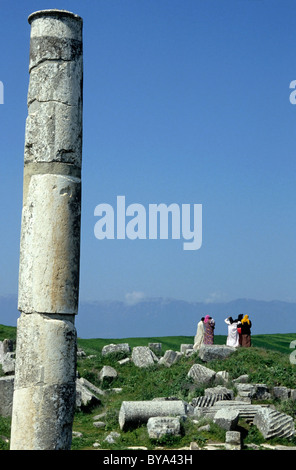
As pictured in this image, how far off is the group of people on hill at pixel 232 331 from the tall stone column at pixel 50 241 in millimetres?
15195

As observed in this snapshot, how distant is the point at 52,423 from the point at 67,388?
1.62 ft

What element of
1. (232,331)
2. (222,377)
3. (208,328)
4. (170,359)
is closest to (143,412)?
(222,377)

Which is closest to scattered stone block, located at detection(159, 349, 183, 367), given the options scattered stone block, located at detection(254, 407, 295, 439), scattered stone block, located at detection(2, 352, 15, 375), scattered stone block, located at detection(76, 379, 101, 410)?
scattered stone block, located at detection(76, 379, 101, 410)

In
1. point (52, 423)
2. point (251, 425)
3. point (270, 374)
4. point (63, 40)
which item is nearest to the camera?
point (52, 423)

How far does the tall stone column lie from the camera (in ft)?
29.3

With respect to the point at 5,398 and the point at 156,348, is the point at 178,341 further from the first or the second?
the point at 5,398

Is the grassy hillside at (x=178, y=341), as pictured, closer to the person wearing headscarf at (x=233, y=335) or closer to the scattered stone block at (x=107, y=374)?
the person wearing headscarf at (x=233, y=335)

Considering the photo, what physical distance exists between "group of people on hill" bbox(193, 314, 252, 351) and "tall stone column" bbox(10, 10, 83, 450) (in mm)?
15195

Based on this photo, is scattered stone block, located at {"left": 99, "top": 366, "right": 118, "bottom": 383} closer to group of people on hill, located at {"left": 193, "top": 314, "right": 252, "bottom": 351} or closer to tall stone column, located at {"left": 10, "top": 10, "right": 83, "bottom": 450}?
group of people on hill, located at {"left": 193, "top": 314, "right": 252, "bottom": 351}

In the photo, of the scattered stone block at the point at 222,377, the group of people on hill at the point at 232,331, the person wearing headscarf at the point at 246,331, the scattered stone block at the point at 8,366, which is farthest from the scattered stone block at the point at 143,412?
the person wearing headscarf at the point at 246,331

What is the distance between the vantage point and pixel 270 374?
1938 centimetres

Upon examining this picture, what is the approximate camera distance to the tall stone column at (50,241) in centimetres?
895

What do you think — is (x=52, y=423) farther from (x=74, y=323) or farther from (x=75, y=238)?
(x=75, y=238)
